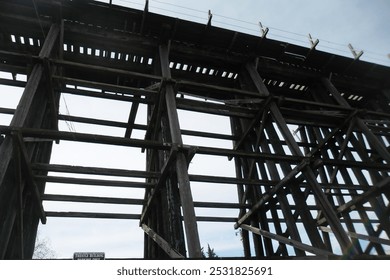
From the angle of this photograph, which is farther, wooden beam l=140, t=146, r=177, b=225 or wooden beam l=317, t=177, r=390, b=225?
wooden beam l=317, t=177, r=390, b=225

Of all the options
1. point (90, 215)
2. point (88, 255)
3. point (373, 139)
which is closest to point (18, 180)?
point (88, 255)

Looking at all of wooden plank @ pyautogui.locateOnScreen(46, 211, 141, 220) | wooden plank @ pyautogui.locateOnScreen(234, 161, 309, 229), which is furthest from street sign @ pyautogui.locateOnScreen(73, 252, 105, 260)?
wooden plank @ pyautogui.locateOnScreen(234, 161, 309, 229)

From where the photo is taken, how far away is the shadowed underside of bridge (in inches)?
179

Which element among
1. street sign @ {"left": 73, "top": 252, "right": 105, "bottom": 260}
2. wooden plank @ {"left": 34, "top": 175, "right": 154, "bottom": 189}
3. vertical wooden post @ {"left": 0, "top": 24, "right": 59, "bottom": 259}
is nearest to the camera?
vertical wooden post @ {"left": 0, "top": 24, "right": 59, "bottom": 259}

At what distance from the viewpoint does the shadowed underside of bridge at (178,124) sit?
4.54 m

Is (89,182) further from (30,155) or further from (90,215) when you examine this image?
(90,215)

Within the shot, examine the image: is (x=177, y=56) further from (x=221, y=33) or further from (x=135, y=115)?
(x=135, y=115)

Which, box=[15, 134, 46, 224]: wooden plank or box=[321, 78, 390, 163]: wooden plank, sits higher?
box=[321, 78, 390, 163]: wooden plank

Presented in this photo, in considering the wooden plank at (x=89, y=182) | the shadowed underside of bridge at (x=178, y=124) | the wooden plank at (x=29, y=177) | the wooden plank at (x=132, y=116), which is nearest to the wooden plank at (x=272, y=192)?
the shadowed underside of bridge at (x=178, y=124)

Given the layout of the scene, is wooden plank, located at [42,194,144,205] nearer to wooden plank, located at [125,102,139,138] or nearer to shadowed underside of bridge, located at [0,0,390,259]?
shadowed underside of bridge, located at [0,0,390,259]

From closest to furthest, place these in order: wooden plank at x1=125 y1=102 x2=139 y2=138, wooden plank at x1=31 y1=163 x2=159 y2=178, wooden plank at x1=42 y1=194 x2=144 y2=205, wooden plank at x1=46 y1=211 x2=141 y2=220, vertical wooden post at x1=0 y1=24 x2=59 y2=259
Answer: vertical wooden post at x1=0 y1=24 x2=59 y2=259
wooden plank at x1=31 y1=163 x2=159 y2=178
wooden plank at x1=42 y1=194 x2=144 y2=205
wooden plank at x1=46 y1=211 x2=141 y2=220
wooden plank at x1=125 y1=102 x2=139 y2=138

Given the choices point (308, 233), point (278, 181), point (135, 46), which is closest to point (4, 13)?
point (135, 46)

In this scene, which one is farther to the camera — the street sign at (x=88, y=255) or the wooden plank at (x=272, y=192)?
the wooden plank at (x=272, y=192)

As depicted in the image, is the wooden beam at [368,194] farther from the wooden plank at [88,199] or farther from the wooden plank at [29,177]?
the wooden plank at [29,177]
